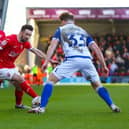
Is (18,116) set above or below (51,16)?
below

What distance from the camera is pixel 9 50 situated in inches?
408

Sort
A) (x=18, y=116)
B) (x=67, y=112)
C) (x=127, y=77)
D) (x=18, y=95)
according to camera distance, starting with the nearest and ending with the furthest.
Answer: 1. (x=18, y=116)
2. (x=67, y=112)
3. (x=18, y=95)
4. (x=127, y=77)

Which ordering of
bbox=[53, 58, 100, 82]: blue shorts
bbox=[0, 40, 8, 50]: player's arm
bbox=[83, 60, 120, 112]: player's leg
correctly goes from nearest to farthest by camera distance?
1. bbox=[53, 58, 100, 82]: blue shorts
2. bbox=[83, 60, 120, 112]: player's leg
3. bbox=[0, 40, 8, 50]: player's arm

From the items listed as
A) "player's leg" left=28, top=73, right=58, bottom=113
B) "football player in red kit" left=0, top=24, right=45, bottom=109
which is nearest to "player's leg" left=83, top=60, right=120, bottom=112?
"player's leg" left=28, top=73, right=58, bottom=113

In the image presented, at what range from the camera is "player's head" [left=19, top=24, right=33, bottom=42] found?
10066 mm

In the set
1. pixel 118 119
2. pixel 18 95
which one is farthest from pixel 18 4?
pixel 118 119

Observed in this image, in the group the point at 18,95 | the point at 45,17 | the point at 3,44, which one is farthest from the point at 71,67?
the point at 45,17

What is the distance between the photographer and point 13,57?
1042 centimetres

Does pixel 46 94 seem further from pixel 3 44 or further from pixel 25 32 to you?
pixel 3 44

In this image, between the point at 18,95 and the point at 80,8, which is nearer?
the point at 18,95

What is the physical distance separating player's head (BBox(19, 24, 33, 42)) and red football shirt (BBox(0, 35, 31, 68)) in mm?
129

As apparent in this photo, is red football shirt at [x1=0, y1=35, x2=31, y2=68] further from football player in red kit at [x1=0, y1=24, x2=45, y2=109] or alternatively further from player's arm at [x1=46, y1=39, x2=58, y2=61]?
player's arm at [x1=46, y1=39, x2=58, y2=61]

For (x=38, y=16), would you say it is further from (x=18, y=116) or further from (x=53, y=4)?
(x=18, y=116)

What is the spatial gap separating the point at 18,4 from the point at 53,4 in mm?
2062
